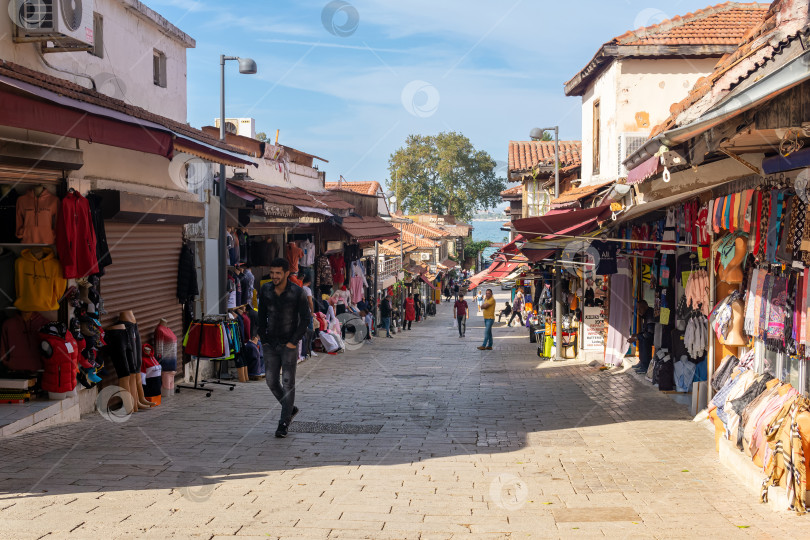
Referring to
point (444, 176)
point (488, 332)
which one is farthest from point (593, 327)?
point (444, 176)

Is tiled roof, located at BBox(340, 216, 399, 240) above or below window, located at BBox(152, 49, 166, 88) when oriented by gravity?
below

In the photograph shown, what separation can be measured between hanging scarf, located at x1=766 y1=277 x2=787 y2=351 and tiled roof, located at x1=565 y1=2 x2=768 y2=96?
9483 millimetres

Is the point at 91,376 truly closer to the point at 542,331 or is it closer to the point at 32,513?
the point at 32,513

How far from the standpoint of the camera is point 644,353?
14141mm

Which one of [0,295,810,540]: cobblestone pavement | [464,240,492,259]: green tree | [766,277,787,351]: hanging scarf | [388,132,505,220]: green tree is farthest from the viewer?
[464,240,492,259]: green tree

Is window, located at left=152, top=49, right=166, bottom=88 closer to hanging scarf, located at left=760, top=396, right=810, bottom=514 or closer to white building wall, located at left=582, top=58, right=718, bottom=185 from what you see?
white building wall, located at left=582, top=58, right=718, bottom=185

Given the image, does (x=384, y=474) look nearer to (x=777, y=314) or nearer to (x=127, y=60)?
(x=777, y=314)

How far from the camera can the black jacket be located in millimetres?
8953

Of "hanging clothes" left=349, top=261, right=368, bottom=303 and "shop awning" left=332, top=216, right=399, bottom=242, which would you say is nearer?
"shop awning" left=332, top=216, right=399, bottom=242

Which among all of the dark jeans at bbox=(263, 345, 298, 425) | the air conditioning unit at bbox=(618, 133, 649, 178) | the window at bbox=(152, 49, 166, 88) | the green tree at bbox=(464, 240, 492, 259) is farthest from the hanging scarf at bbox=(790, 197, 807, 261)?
the green tree at bbox=(464, 240, 492, 259)

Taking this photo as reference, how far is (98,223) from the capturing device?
9.93 m

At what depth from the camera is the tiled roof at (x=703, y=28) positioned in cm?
1586

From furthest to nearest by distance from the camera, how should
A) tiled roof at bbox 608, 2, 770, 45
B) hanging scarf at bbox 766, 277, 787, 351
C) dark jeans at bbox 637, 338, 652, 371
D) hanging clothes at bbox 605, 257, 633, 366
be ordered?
tiled roof at bbox 608, 2, 770, 45
hanging clothes at bbox 605, 257, 633, 366
dark jeans at bbox 637, 338, 652, 371
hanging scarf at bbox 766, 277, 787, 351

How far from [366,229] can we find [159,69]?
10.1 meters
